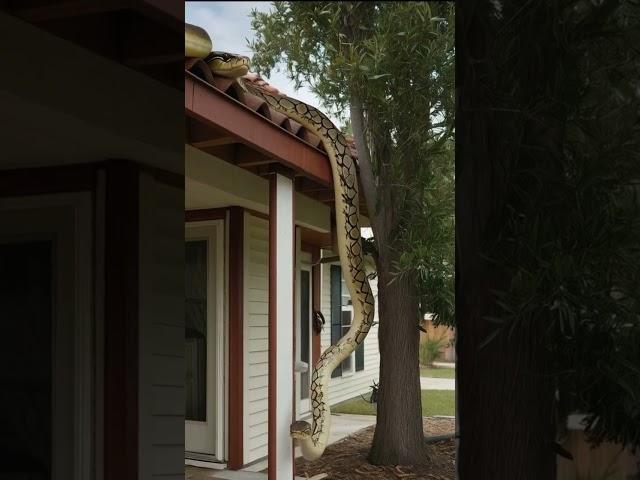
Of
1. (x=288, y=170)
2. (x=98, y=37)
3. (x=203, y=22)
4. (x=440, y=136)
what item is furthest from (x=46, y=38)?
(x=288, y=170)

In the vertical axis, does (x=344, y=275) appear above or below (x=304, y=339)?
above

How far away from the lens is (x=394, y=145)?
0.68m

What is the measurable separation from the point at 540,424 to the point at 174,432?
40 centimetres

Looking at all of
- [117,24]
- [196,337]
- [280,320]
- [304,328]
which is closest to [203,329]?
[196,337]

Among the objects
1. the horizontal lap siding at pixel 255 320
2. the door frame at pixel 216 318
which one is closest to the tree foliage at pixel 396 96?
the horizontal lap siding at pixel 255 320

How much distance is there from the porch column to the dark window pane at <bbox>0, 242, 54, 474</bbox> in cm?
39

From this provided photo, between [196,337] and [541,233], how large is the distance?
124cm

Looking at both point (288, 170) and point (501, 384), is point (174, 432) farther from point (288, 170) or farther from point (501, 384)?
point (288, 170)

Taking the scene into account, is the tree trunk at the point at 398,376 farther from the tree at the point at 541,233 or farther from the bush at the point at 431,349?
the tree at the point at 541,233

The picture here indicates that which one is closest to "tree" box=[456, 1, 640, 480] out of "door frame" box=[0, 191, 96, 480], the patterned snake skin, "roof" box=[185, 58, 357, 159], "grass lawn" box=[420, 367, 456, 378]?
"grass lawn" box=[420, 367, 456, 378]

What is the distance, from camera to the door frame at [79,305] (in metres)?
0.56

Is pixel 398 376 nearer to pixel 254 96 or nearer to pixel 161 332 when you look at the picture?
pixel 161 332

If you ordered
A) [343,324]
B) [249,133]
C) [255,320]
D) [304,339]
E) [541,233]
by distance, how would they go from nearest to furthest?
[541,233] → [343,324] → [304,339] → [249,133] → [255,320]

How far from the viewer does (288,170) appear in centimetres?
109
